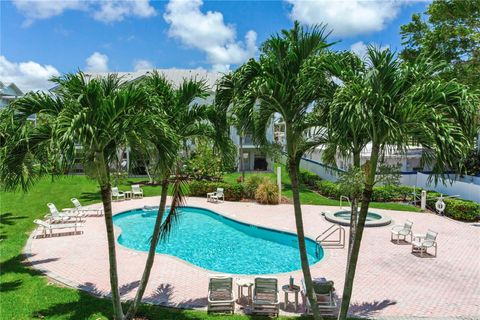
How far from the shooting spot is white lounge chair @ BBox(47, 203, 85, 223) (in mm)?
19484

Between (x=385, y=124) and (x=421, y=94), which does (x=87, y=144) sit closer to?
(x=385, y=124)

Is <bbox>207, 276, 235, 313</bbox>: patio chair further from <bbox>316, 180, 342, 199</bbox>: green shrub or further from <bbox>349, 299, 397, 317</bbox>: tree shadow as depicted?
<bbox>316, 180, 342, 199</bbox>: green shrub

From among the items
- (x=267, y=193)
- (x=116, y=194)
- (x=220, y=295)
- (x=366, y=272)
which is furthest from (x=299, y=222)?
(x=116, y=194)

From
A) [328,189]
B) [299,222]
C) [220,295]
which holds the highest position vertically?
[299,222]

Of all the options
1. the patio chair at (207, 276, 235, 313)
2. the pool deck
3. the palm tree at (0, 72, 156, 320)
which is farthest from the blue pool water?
the palm tree at (0, 72, 156, 320)

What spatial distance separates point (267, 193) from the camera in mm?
25688

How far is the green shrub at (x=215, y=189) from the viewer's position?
27.4 m

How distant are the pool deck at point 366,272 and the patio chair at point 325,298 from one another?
0.86 metres

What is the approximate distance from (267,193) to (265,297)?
15.8 metres

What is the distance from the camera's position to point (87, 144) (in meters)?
6.41

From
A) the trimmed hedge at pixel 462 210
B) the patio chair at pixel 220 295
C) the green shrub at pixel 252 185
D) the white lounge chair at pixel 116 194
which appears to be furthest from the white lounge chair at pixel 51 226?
the trimmed hedge at pixel 462 210

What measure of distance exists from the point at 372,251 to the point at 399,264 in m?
1.63

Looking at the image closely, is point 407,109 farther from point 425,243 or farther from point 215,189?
point 215,189

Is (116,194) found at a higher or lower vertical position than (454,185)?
lower
